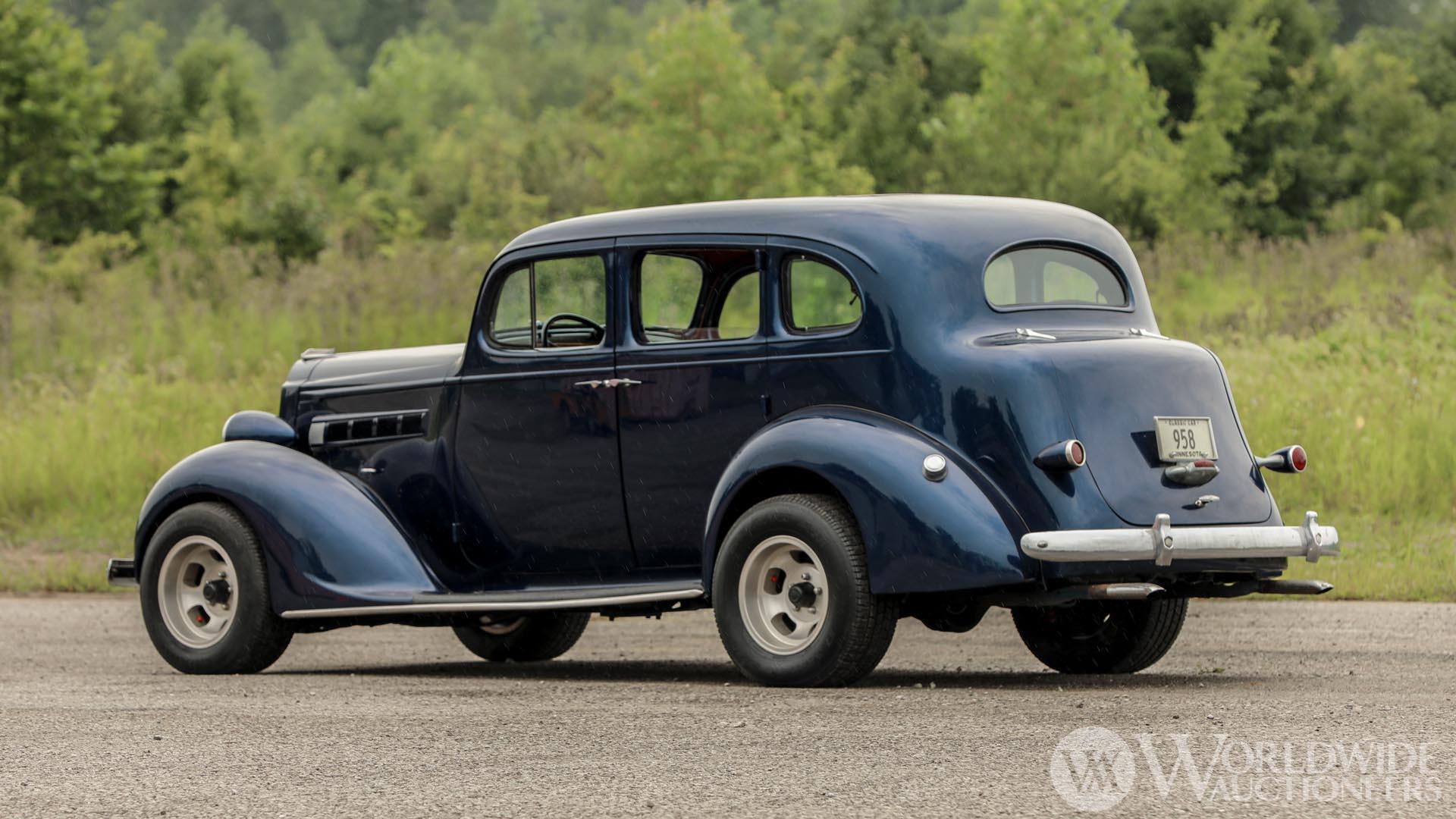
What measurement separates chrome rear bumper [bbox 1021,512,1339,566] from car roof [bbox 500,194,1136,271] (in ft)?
4.76

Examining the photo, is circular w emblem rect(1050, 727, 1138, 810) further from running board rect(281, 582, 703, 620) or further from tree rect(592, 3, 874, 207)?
tree rect(592, 3, 874, 207)

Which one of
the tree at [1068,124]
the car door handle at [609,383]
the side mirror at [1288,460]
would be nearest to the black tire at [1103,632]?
the side mirror at [1288,460]

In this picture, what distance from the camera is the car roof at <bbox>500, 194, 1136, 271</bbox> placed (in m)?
8.33

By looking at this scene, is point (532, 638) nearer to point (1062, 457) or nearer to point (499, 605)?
point (499, 605)

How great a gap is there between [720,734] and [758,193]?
24.6 m

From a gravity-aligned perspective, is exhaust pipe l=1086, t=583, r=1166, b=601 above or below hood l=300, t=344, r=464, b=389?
below

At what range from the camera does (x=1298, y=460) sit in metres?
8.49

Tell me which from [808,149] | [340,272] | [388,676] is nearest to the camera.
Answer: [388,676]

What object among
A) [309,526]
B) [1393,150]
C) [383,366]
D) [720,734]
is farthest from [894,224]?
[1393,150]

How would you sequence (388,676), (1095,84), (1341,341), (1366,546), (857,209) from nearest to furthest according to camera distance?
(857,209), (388,676), (1366,546), (1341,341), (1095,84)

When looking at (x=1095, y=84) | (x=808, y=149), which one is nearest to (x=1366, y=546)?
(x=1095, y=84)

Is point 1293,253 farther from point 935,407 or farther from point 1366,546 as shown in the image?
point 935,407

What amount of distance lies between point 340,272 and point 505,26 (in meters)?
96.0

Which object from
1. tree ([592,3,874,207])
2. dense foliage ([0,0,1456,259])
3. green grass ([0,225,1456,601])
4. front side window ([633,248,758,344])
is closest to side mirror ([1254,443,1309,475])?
front side window ([633,248,758,344])
